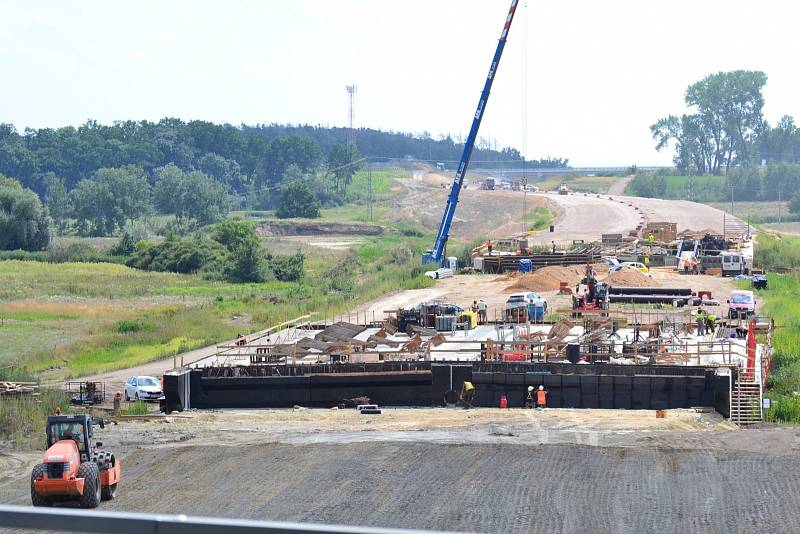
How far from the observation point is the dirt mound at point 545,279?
2625 inches

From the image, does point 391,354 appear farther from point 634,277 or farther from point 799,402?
point 634,277

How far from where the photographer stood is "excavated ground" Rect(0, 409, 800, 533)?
2033cm

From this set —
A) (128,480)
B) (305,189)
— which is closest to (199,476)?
(128,480)

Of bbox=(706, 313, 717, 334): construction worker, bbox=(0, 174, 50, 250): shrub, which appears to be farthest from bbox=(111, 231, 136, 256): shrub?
bbox=(706, 313, 717, 334): construction worker

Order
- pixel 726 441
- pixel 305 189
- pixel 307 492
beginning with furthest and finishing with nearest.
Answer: pixel 305 189
pixel 726 441
pixel 307 492

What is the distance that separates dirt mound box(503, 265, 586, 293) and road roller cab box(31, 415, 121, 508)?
45.8 m

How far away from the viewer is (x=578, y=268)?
249 ft

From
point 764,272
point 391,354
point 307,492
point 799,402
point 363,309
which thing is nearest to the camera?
point 307,492

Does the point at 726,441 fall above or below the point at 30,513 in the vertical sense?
below

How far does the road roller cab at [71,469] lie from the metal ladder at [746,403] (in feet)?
58.8

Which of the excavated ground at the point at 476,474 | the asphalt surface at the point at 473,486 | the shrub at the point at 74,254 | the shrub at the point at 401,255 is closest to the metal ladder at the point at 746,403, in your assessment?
the excavated ground at the point at 476,474

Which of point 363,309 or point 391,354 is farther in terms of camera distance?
point 363,309

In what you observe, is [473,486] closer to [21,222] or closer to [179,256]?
[179,256]

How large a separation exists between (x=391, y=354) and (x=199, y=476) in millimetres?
17144
